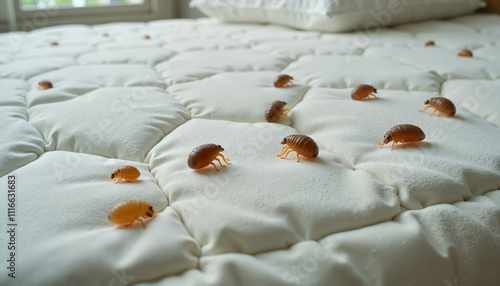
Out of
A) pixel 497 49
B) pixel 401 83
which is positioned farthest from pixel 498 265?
pixel 497 49

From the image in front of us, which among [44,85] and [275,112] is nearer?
[275,112]

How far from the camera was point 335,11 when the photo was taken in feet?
5.65

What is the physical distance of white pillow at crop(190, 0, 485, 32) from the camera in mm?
1751

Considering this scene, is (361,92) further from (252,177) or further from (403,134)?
(252,177)

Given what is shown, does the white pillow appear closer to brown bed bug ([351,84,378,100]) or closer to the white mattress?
the white mattress

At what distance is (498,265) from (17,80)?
4.11 feet

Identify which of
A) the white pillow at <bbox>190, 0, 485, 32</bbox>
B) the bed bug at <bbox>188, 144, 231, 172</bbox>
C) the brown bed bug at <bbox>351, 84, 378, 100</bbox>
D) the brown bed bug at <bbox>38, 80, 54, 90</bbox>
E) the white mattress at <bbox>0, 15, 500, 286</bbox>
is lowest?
the brown bed bug at <bbox>38, 80, 54, 90</bbox>

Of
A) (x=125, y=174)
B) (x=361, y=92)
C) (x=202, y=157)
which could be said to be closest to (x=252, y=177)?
(x=202, y=157)

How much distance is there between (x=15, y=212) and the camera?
542 mm

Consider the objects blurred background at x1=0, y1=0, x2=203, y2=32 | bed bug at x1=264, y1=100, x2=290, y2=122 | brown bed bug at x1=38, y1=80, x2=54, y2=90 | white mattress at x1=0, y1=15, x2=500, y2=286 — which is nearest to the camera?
white mattress at x1=0, y1=15, x2=500, y2=286

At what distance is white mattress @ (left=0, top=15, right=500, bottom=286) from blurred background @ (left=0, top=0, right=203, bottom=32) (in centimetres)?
213

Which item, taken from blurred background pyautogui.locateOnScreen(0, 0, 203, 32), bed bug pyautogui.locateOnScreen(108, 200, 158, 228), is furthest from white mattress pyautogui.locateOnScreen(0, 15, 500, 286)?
blurred background pyautogui.locateOnScreen(0, 0, 203, 32)

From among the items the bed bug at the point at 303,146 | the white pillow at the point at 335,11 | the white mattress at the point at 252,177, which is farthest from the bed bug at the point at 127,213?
the white pillow at the point at 335,11

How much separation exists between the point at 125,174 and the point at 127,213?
126 millimetres
